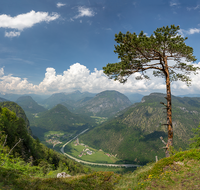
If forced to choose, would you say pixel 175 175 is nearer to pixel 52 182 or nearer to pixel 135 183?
pixel 135 183

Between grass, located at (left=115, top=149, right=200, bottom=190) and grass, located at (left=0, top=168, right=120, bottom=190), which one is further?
grass, located at (left=115, top=149, right=200, bottom=190)

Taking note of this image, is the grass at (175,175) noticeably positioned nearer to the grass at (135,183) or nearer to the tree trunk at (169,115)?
the grass at (135,183)

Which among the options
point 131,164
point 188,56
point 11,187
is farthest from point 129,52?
point 131,164

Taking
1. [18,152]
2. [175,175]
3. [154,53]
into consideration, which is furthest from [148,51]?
[18,152]

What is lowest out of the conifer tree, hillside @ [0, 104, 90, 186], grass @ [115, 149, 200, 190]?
hillside @ [0, 104, 90, 186]

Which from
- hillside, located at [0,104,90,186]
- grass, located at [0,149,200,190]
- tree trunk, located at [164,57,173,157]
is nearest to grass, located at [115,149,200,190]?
grass, located at [0,149,200,190]

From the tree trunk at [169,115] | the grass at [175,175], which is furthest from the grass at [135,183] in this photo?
the tree trunk at [169,115]

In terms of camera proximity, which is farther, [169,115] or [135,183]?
[169,115]

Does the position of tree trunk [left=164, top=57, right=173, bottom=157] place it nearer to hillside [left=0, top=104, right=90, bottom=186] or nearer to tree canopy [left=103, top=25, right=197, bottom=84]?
tree canopy [left=103, top=25, right=197, bottom=84]

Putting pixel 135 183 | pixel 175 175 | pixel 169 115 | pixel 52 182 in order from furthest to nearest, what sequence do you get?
1. pixel 169 115
2. pixel 135 183
3. pixel 52 182
4. pixel 175 175

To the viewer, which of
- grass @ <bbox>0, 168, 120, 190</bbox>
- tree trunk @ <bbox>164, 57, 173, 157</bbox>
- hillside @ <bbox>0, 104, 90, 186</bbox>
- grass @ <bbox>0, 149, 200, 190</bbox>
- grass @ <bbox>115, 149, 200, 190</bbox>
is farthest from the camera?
tree trunk @ <bbox>164, 57, 173, 157</bbox>

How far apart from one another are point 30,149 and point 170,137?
154 ft

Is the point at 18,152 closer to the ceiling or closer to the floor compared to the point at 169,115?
closer to the floor

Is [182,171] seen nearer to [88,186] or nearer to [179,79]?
[88,186]
